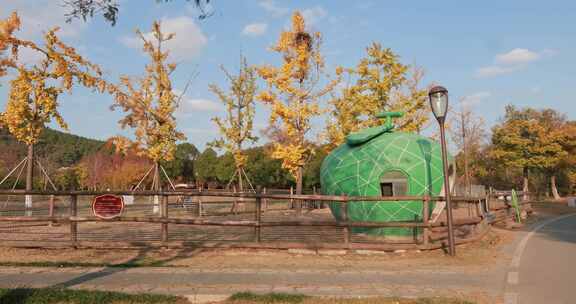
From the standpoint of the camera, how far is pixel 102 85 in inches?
565

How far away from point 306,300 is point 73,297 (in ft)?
9.95

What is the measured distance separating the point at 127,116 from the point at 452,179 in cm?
1874

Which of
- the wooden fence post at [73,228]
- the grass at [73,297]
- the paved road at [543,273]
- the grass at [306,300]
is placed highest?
the wooden fence post at [73,228]

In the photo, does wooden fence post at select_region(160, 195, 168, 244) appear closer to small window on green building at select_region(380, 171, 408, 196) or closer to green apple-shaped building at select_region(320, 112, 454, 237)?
green apple-shaped building at select_region(320, 112, 454, 237)

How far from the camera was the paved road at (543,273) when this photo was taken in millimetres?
5747

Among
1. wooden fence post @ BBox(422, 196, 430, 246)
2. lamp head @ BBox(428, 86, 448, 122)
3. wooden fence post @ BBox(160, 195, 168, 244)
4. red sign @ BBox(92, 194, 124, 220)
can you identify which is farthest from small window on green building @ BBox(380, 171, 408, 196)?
red sign @ BBox(92, 194, 124, 220)

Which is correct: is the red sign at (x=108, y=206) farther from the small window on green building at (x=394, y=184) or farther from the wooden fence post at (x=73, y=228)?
the small window on green building at (x=394, y=184)

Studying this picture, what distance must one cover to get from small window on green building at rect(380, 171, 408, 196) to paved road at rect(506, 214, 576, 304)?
116 inches

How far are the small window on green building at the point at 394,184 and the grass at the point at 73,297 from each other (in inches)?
262

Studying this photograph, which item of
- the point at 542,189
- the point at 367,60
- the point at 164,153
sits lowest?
the point at 542,189

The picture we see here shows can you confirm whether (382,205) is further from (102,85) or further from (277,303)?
(102,85)

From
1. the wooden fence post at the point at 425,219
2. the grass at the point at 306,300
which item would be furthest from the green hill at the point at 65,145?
the grass at the point at 306,300

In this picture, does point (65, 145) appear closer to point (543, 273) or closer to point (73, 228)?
point (73, 228)

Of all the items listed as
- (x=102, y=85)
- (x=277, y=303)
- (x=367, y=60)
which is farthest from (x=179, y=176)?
(x=277, y=303)
